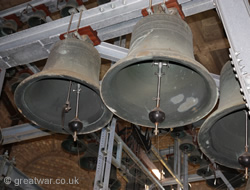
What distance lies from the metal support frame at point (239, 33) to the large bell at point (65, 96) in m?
0.92

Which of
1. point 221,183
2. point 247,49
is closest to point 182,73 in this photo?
point 247,49

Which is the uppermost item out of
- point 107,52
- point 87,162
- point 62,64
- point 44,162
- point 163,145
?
point 163,145

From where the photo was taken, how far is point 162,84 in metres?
2.62

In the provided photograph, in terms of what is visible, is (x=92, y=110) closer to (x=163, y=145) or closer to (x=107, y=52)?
(x=107, y=52)

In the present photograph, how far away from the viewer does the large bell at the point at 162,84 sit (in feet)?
7.79

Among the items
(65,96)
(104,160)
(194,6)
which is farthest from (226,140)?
(104,160)

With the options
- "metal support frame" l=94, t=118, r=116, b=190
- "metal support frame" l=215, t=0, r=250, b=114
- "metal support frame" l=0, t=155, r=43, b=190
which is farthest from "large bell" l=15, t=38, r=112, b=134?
"metal support frame" l=0, t=155, r=43, b=190

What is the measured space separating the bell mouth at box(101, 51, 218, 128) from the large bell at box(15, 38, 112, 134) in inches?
7.8

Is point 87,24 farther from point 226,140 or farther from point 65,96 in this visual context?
point 226,140

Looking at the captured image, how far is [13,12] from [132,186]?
12.0 feet

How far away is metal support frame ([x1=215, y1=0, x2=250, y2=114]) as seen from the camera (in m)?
2.18

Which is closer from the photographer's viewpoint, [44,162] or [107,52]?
[107,52]

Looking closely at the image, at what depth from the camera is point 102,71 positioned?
731 centimetres

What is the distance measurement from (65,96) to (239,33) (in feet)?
4.31
